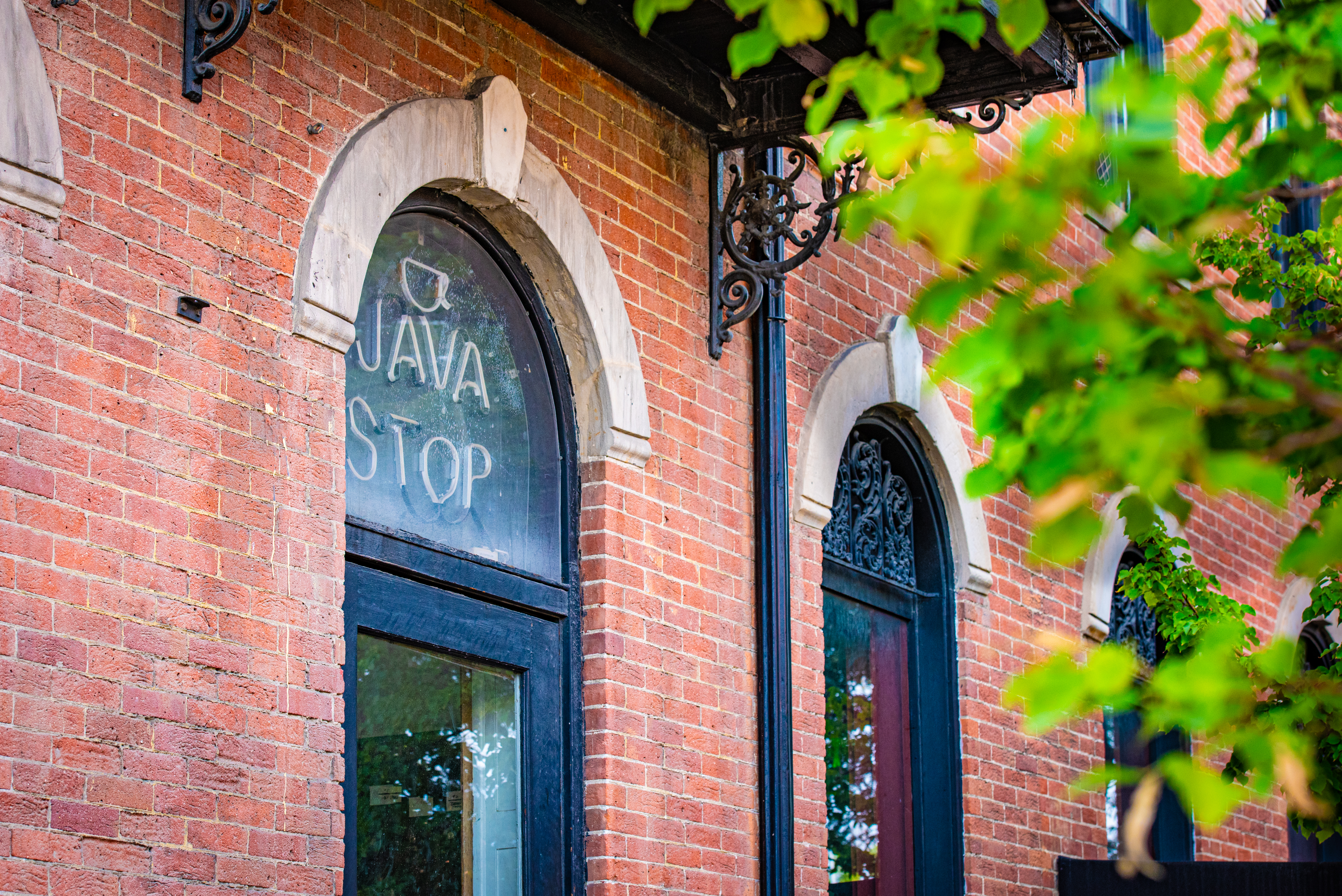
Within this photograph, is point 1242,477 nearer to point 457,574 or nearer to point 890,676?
point 457,574

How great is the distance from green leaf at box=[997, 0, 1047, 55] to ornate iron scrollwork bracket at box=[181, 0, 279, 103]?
8.69ft

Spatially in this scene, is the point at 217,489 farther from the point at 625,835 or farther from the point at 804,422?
the point at 804,422

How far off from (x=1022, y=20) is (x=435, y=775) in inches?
144

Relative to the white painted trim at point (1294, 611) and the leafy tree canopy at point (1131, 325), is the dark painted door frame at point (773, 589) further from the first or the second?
the white painted trim at point (1294, 611)

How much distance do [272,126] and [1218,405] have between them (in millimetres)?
3499

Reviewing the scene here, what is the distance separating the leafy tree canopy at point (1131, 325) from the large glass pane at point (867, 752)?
482 cm

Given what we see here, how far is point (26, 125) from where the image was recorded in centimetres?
421

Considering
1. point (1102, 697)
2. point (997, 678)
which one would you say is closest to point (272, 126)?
point (1102, 697)

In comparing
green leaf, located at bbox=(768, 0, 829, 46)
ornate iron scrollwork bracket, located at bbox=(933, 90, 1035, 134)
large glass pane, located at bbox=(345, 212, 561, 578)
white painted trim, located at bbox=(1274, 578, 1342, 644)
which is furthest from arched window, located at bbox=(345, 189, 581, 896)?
white painted trim, located at bbox=(1274, 578, 1342, 644)

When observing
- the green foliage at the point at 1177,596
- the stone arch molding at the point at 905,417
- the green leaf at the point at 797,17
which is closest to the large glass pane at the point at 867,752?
the stone arch molding at the point at 905,417

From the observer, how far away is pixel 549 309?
20.8 ft

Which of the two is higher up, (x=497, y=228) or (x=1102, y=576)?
(x=497, y=228)

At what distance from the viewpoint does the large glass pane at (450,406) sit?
5.51 m

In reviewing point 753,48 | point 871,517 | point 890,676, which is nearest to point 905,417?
point 871,517
